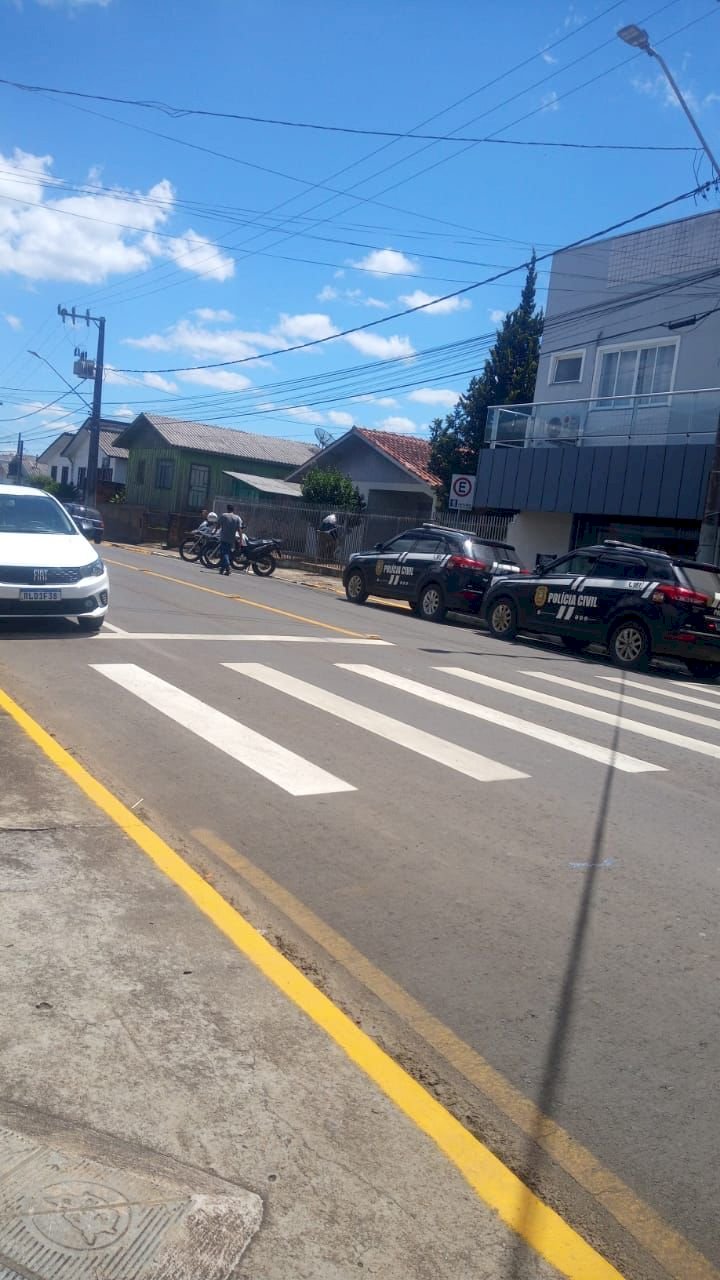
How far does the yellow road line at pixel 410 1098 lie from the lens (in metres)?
2.85

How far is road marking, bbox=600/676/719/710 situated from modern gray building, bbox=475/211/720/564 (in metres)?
5.63

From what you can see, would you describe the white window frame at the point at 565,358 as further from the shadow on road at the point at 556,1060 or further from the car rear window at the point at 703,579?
the shadow on road at the point at 556,1060

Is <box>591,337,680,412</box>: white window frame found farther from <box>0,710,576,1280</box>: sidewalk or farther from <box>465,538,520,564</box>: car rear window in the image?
<box>0,710,576,1280</box>: sidewalk

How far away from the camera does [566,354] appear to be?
85.4 ft

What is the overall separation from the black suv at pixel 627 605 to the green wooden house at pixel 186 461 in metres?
35.9

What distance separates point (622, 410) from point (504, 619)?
21.1ft

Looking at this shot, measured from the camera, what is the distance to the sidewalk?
2.69 meters

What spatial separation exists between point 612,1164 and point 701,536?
17.2 meters

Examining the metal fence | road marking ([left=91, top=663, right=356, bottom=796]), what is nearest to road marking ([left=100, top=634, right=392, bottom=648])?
road marking ([left=91, top=663, right=356, bottom=796])

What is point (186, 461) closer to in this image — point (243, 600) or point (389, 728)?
point (243, 600)

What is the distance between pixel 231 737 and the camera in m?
8.19

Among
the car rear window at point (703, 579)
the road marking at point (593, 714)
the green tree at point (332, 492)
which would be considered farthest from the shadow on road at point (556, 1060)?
the green tree at point (332, 492)

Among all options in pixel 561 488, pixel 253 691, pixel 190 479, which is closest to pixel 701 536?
pixel 561 488

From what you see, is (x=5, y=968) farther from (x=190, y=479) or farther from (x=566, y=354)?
(x=190, y=479)
